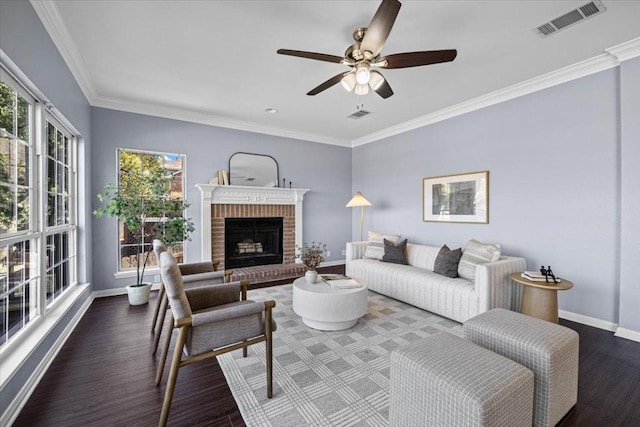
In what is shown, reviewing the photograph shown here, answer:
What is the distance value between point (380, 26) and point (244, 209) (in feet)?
12.7

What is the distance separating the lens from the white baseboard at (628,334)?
103 inches

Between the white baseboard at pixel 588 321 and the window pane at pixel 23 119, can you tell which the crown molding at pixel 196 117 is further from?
the white baseboard at pixel 588 321

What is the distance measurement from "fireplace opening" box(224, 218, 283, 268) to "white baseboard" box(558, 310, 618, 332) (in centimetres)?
429

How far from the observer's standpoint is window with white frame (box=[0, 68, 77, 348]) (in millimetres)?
1858

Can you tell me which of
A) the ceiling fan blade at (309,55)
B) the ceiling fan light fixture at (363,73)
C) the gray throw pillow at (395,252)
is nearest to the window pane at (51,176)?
the ceiling fan blade at (309,55)

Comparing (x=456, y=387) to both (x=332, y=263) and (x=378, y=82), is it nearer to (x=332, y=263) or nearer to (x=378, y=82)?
(x=378, y=82)

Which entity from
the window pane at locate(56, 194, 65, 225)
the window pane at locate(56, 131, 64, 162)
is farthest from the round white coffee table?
the window pane at locate(56, 131, 64, 162)

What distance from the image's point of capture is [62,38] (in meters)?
2.45

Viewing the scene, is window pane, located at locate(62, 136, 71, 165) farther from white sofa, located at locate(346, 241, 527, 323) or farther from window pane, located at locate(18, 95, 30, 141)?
white sofa, located at locate(346, 241, 527, 323)

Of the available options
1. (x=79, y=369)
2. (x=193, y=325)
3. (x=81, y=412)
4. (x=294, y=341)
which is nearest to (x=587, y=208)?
(x=294, y=341)

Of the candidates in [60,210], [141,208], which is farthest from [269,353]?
[60,210]

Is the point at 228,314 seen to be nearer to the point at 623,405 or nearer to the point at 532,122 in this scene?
the point at 623,405

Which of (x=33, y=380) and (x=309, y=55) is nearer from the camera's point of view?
(x=33, y=380)

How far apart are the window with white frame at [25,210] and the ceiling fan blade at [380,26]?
7.86ft
